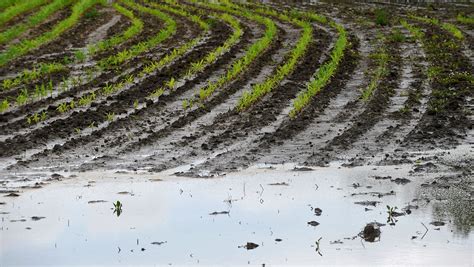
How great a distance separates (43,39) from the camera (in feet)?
67.6

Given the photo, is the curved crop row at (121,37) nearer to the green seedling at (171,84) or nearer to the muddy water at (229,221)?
the green seedling at (171,84)

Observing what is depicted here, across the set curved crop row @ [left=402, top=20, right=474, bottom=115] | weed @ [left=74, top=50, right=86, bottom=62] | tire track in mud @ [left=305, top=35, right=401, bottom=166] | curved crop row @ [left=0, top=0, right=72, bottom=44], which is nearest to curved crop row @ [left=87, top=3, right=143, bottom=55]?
weed @ [left=74, top=50, right=86, bottom=62]

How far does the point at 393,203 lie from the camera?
823cm

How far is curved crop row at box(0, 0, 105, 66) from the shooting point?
18203mm

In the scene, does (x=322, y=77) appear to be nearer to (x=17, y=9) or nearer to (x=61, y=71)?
(x=61, y=71)

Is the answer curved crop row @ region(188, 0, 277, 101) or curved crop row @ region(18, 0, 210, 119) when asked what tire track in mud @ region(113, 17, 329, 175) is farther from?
curved crop row @ region(18, 0, 210, 119)

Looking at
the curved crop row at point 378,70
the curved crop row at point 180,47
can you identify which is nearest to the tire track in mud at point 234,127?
the curved crop row at point 378,70

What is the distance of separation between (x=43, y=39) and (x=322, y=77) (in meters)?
8.11

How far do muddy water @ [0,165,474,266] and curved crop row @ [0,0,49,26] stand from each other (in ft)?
53.0

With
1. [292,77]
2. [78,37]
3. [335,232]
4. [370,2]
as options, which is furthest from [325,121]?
[370,2]

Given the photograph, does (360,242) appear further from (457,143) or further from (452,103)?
(452,103)

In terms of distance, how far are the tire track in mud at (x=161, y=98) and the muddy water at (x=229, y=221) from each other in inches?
62.7

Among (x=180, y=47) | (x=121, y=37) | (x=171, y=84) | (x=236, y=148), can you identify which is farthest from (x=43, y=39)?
(x=236, y=148)

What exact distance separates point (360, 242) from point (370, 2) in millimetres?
25313
